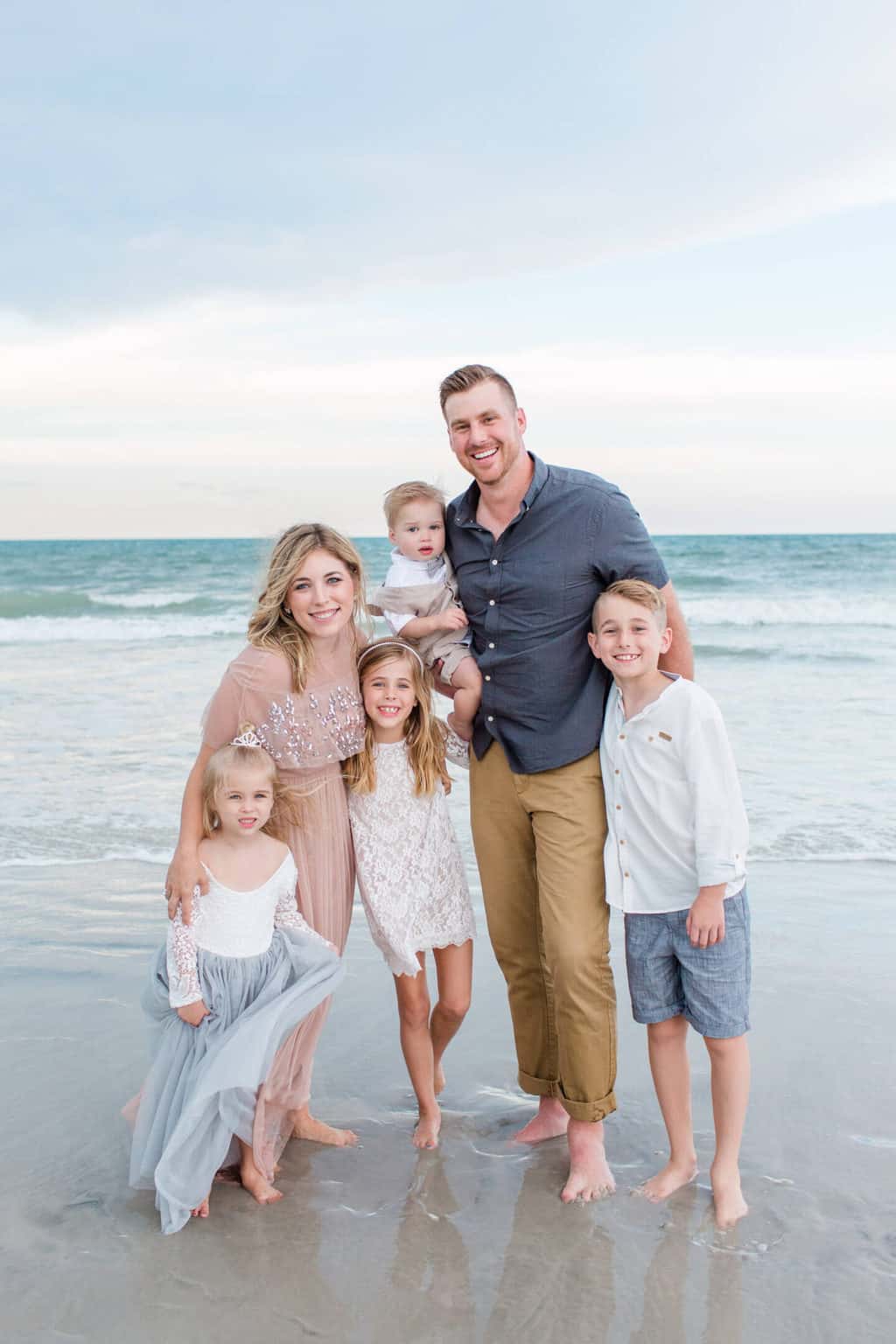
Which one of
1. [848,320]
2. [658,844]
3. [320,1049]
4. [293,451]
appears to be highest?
[848,320]

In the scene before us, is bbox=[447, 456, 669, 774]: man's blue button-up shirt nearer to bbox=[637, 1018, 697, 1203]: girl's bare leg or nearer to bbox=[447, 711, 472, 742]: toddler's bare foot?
bbox=[447, 711, 472, 742]: toddler's bare foot

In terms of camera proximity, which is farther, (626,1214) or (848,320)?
(848,320)

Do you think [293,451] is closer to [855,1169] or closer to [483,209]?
[483,209]

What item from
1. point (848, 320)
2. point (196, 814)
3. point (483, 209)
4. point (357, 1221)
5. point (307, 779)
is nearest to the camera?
point (357, 1221)

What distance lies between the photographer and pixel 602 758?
3076mm

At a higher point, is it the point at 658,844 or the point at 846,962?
the point at 658,844

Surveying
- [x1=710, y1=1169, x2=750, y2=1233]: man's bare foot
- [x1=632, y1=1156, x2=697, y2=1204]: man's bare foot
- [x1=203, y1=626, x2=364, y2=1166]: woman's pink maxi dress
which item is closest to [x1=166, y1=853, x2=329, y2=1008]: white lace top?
[x1=203, y1=626, x2=364, y2=1166]: woman's pink maxi dress

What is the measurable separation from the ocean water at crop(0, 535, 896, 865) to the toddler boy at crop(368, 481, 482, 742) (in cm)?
44

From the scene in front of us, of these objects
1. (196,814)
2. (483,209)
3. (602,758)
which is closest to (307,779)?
(196,814)

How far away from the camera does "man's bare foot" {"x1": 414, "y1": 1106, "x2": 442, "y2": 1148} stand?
10.2 ft

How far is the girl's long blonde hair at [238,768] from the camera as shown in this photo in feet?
9.82

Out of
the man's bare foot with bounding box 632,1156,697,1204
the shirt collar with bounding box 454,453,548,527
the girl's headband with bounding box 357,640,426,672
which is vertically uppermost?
the shirt collar with bounding box 454,453,548,527

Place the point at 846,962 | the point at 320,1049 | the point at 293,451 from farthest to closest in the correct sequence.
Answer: the point at 293,451 < the point at 846,962 < the point at 320,1049

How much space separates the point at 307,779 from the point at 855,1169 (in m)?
1.85
